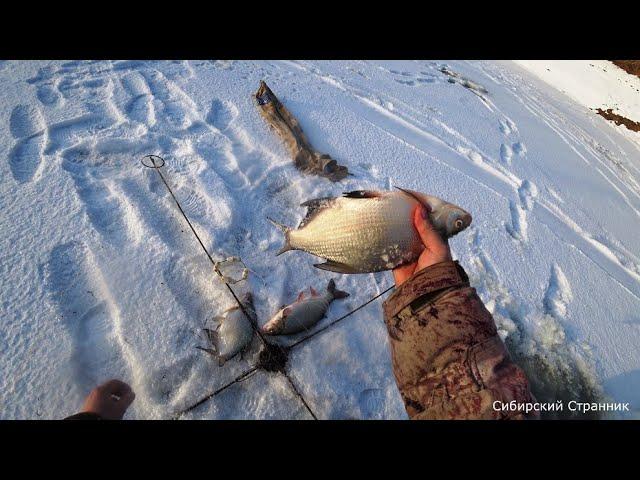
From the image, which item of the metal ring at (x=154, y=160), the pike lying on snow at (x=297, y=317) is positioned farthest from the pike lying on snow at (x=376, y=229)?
the metal ring at (x=154, y=160)

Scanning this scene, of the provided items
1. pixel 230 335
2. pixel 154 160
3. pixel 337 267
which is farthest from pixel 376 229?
pixel 154 160

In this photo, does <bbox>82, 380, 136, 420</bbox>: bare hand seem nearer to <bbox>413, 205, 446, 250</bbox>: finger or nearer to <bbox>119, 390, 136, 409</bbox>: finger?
<bbox>119, 390, 136, 409</bbox>: finger

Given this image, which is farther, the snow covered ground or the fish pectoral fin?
the snow covered ground

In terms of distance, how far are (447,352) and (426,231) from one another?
2.28 feet

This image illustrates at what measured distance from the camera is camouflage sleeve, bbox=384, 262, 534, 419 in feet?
5.56

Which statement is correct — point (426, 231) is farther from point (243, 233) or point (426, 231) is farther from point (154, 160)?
point (154, 160)

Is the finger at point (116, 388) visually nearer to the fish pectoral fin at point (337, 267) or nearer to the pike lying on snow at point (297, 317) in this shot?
the pike lying on snow at point (297, 317)

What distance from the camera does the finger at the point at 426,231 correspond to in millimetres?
2102

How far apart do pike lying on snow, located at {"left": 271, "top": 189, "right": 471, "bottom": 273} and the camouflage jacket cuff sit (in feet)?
0.53

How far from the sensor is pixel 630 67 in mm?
11148

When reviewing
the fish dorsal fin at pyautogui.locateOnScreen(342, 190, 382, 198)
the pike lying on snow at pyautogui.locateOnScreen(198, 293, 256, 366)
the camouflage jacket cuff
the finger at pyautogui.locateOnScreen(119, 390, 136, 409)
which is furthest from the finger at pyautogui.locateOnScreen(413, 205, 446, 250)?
the finger at pyautogui.locateOnScreen(119, 390, 136, 409)

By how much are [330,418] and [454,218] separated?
1607 millimetres
